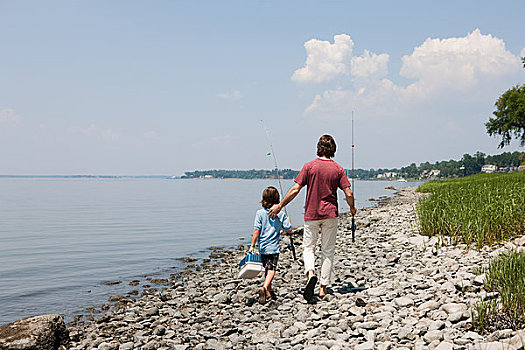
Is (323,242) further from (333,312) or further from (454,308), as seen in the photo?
(454,308)

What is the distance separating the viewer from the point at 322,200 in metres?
7.18

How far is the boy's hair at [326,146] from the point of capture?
7.32m

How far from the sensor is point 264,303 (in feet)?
→ 24.9

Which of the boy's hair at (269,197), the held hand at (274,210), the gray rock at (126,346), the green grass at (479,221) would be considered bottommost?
the gray rock at (126,346)

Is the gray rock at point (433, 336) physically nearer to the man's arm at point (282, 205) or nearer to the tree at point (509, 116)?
the man's arm at point (282, 205)

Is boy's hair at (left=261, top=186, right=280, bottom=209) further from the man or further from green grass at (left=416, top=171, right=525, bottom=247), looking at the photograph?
green grass at (left=416, top=171, right=525, bottom=247)


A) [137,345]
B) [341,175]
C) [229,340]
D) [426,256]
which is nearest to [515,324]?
[341,175]

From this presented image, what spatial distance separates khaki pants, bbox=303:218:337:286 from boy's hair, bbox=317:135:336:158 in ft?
3.84

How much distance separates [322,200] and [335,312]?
73.3 inches

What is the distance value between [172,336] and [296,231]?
11975 mm

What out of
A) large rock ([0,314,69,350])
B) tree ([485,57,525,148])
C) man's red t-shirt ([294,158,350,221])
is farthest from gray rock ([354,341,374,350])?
tree ([485,57,525,148])

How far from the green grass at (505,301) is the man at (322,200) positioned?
2.44 metres

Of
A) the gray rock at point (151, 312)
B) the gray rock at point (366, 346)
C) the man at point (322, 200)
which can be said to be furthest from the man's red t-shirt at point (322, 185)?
the gray rock at point (151, 312)

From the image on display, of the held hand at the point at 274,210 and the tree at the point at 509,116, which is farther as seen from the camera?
the tree at the point at 509,116
